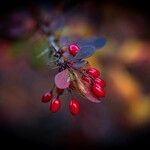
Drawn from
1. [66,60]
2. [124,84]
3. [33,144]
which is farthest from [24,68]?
[66,60]

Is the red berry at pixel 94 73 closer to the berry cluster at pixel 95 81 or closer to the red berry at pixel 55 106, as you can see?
the berry cluster at pixel 95 81

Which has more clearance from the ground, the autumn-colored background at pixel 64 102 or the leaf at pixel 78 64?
the autumn-colored background at pixel 64 102

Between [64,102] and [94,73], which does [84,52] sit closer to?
[94,73]

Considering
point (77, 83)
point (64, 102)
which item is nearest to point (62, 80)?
point (77, 83)

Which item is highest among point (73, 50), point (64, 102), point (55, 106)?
point (64, 102)

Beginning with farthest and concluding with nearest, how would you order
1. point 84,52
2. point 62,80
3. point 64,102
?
point 64,102 < point 84,52 < point 62,80

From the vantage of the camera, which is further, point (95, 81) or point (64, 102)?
point (64, 102)

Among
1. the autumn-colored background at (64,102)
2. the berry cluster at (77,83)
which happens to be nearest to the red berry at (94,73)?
the berry cluster at (77,83)
